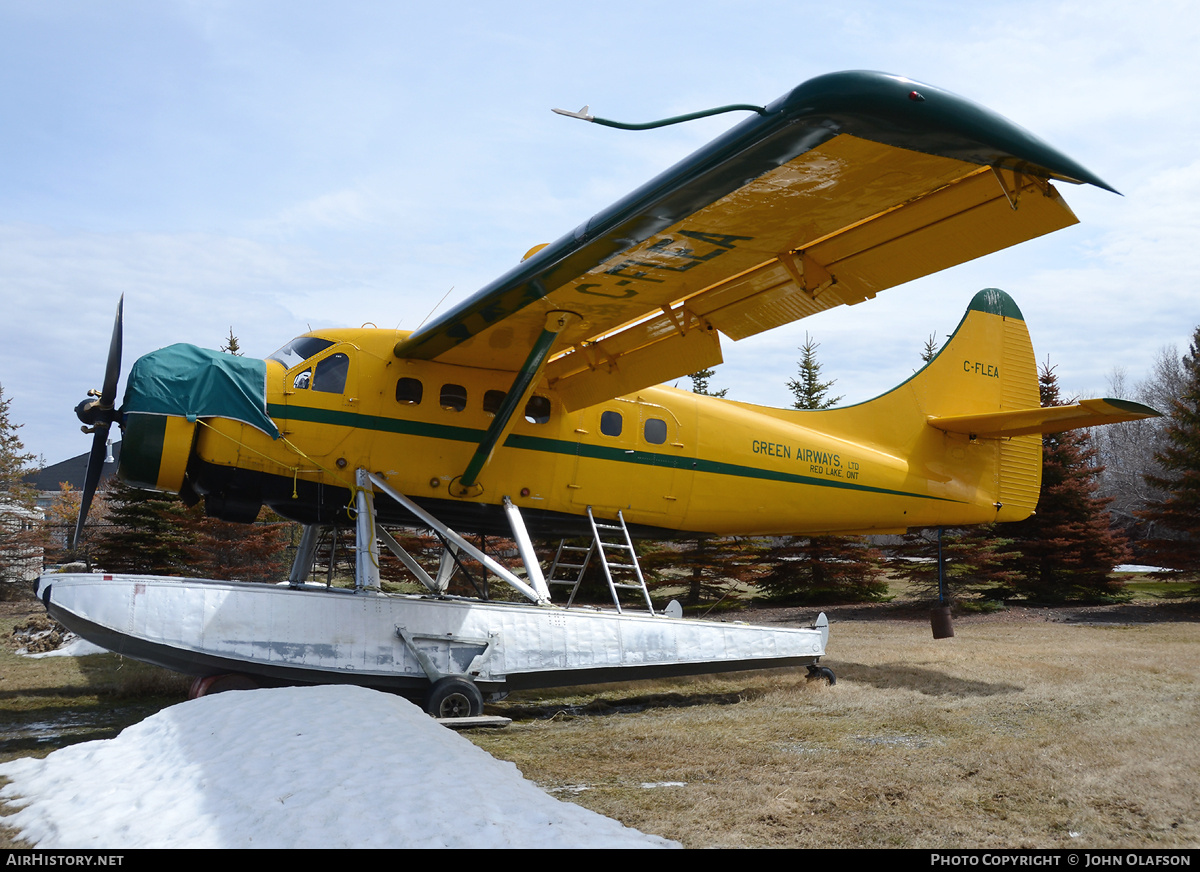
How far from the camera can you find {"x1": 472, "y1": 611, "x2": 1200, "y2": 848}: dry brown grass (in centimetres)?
396

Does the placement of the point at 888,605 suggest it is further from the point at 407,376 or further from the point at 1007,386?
the point at 407,376

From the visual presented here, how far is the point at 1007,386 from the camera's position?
36.8 ft

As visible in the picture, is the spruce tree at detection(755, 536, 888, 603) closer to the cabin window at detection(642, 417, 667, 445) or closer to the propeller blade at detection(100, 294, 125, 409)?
the cabin window at detection(642, 417, 667, 445)

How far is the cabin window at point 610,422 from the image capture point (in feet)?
30.1

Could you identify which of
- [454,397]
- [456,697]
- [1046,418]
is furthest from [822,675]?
[454,397]

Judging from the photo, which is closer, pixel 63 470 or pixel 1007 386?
pixel 1007 386

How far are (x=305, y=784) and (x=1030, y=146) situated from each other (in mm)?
5078

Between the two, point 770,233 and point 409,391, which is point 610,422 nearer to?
point 409,391

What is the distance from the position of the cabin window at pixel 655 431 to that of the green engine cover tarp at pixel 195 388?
4.07 meters

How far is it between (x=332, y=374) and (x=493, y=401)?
5.61 ft

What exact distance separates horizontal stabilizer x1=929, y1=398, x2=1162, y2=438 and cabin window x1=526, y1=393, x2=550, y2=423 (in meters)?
5.44

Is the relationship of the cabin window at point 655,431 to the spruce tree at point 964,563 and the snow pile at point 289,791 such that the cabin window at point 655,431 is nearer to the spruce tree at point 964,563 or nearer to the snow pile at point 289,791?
the snow pile at point 289,791

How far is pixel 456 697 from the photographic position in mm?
7082

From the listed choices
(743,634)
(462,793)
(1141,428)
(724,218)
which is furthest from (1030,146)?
(1141,428)
